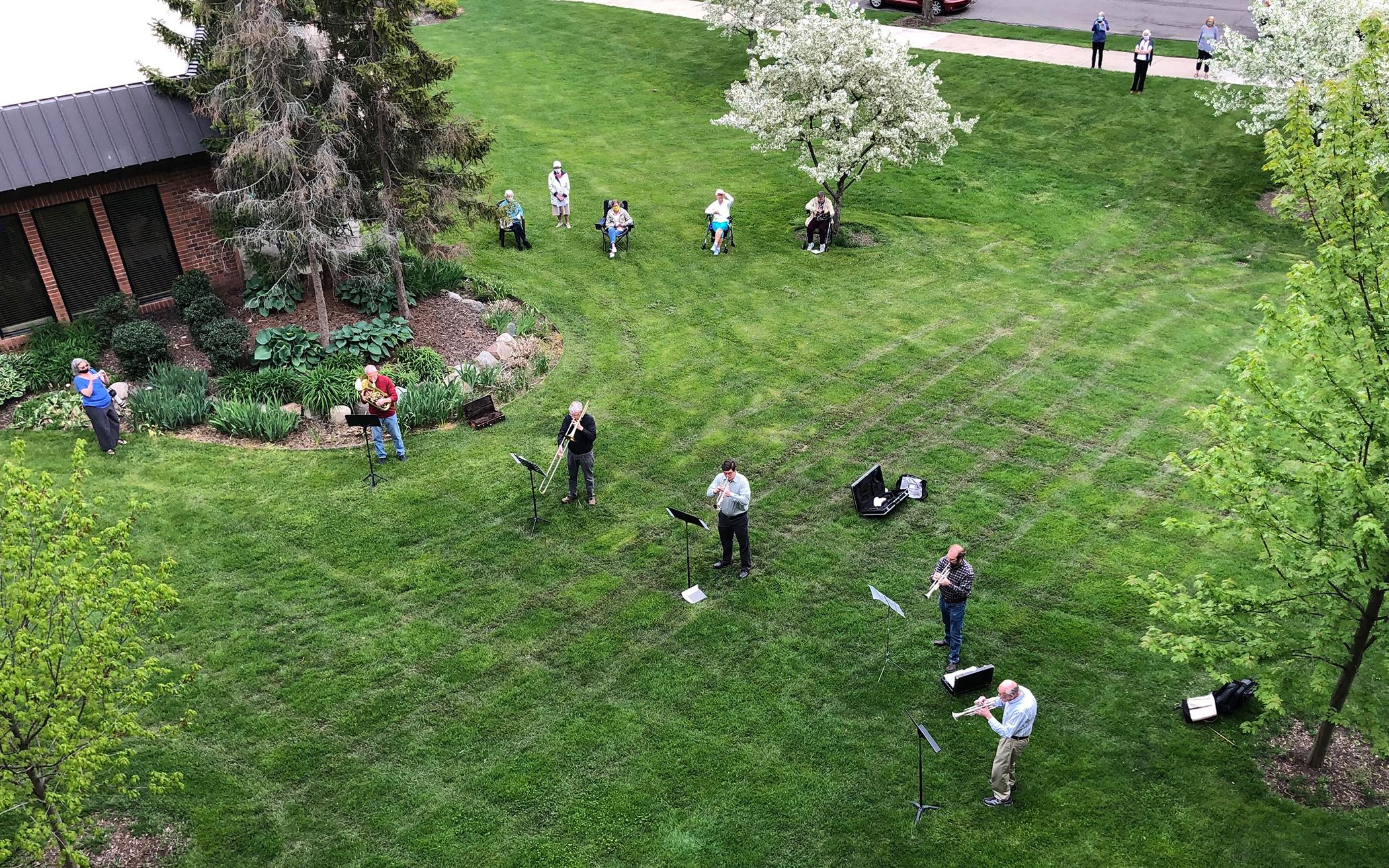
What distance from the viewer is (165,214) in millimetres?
20609

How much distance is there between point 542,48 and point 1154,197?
800 inches

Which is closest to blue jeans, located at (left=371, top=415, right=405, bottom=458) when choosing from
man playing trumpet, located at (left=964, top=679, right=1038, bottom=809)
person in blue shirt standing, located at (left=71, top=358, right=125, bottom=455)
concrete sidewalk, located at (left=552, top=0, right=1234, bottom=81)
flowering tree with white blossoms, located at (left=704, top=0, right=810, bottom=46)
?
person in blue shirt standing, located at (left=71, top=358, right=125, bottom=455)

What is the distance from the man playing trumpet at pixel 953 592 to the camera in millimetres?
12492

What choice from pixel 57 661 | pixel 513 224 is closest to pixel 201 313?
pixel 513 224

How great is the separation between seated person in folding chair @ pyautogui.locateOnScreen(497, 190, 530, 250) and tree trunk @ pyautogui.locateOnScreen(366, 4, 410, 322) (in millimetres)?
3107

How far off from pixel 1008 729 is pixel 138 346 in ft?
50.9

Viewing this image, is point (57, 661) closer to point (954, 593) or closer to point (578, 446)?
point (578, 446)

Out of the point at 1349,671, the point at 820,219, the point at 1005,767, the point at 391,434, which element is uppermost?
the point at 820,219

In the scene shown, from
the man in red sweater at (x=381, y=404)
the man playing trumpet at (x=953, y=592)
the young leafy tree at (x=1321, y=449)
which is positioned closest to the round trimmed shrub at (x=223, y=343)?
the man in red sweater at (x=381, y=404)

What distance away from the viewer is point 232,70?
58.2ft

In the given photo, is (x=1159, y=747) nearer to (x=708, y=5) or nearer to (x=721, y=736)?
(x=721, y=736)

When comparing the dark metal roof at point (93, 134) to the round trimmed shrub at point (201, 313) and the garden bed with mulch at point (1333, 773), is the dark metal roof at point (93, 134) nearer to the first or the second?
the round trimmed shrub at point (201, 313)

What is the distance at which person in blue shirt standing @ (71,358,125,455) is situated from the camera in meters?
16.2

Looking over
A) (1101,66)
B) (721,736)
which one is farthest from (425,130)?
(1101,66)
